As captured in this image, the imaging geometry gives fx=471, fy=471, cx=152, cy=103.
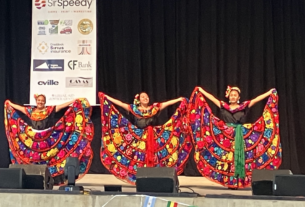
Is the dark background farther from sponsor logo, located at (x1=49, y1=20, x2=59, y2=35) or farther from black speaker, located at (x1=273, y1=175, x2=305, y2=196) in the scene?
black speaker, located at (x1=273, y1=175, x2=305, y2=196)

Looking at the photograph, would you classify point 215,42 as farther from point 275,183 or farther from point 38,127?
point 275,183

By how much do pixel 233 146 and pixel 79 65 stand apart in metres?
2.53

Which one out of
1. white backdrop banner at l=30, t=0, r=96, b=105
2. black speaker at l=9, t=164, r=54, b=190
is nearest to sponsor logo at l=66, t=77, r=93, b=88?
white backdrop banner at l=30, t=0, r=96, b=105

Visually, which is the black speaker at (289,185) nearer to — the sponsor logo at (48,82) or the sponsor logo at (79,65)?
the sponsor logo at (79,65)

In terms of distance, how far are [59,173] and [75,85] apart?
1.46 metres

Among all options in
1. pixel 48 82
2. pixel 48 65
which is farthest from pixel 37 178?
pixel 48 65

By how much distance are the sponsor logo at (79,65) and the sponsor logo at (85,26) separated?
44 centimetres

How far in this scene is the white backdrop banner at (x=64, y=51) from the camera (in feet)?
21.8

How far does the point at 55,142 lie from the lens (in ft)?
18.7

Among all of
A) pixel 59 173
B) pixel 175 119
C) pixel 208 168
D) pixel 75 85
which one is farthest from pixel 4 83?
pixel 208 168

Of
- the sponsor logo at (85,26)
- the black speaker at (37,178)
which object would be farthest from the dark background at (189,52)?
the black speaker at (37,178)

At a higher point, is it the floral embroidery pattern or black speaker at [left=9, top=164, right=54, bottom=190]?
the floral embroidery pattern

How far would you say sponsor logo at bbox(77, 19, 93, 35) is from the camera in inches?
265

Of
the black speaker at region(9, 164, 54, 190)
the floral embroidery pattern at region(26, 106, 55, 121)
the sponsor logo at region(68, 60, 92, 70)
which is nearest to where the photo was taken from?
the black speaker at region(9, 164, 54, 190)
